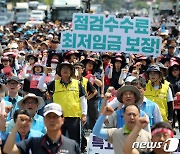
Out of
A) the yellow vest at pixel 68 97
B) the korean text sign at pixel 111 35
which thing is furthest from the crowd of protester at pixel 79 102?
the korean text sign at pixel 111 35

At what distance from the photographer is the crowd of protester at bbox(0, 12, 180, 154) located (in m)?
5.91

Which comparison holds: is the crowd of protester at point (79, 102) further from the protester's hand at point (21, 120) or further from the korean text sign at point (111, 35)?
the korean text sign at point (111, 35)

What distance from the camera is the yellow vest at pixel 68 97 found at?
9672mm

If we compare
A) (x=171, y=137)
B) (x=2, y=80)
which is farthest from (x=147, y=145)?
(x=2, y=80)

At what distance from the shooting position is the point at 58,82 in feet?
31.9

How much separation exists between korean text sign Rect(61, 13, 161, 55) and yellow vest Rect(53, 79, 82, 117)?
4371mm

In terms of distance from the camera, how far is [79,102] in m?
9.83

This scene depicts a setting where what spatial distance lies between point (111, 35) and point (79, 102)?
15.2 feet

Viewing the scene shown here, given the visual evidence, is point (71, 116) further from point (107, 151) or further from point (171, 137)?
point (171, 137)

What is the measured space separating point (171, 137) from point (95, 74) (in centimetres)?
712

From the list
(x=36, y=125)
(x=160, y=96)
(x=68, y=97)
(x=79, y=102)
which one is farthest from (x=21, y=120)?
(x=160, y=96)

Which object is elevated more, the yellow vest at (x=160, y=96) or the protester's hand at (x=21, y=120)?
the protester's hand at (x=21, y=120)

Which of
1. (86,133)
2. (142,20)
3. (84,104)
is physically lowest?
(86,133)

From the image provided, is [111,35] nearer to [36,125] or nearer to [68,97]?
[68,97]
